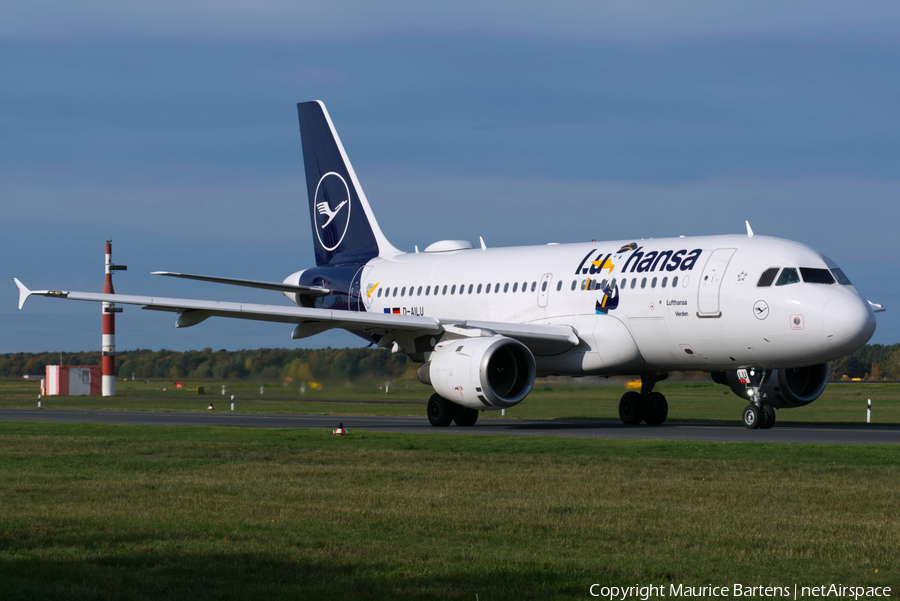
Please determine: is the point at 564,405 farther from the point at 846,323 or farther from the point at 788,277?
the point at 846,323

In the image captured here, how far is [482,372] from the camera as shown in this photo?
A: 2225 cm

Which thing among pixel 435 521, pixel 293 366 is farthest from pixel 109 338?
pixel 435 521

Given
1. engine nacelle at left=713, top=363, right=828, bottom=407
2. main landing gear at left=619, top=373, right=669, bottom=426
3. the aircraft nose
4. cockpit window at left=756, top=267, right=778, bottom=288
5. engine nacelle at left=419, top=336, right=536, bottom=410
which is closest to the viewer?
the aircraft nose

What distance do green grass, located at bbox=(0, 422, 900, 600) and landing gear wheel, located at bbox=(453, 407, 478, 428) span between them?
8.64m

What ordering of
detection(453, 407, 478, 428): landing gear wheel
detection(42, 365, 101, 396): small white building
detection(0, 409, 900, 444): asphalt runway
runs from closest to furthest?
detection(0, 409, 900, 444): asphalt runway, detection(453, 407, 478, 428): landing gear wheel, detection(42, 365, 101, 396): small white building

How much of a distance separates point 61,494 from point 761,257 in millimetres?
15316

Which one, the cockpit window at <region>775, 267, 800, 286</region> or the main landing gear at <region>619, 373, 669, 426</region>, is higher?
the cockpit window at <region>775, 267, 800, 286</region>

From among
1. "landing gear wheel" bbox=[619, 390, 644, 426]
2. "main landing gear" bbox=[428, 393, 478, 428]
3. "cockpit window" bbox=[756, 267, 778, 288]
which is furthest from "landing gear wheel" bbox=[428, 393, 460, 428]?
"cockpit window" bbox=[756, 267, 778, 288]

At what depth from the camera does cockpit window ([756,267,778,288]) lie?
21.4m

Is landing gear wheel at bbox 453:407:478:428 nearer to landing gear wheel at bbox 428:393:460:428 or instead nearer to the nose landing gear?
landing gear wheel at bbox 428:393:460:428

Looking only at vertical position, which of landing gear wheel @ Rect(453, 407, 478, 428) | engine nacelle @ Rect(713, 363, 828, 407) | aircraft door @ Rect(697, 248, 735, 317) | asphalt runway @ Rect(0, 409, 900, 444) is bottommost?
asphalt runway @ Rect(0, 409, 900, 444)

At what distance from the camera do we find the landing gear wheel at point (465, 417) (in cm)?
2494

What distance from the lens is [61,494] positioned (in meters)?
11.1

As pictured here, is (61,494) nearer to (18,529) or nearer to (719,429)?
(18,529)
